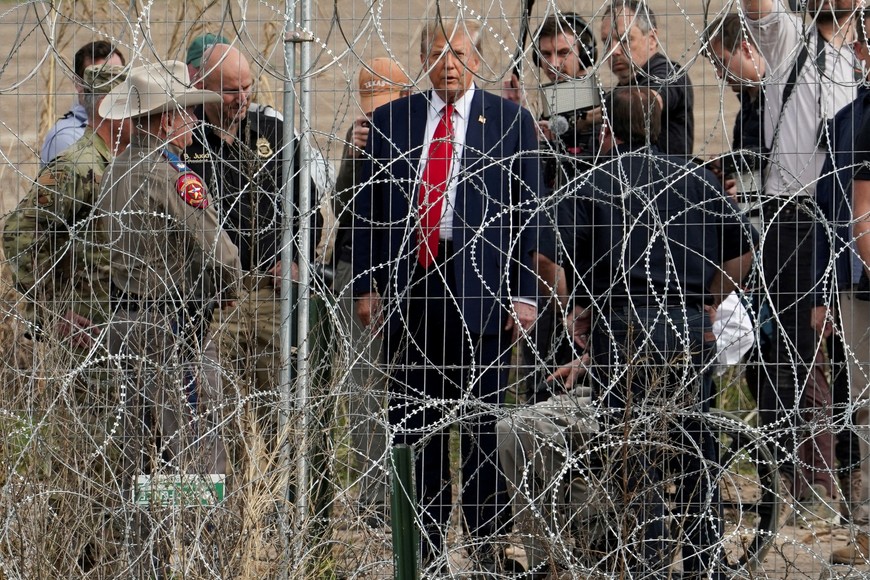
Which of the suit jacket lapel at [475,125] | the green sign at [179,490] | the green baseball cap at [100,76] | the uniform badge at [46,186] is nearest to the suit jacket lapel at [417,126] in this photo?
the suit jacket lapel at [475,125]

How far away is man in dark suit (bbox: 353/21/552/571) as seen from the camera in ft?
16.9

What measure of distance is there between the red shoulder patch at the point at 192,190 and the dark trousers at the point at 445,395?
0.88m

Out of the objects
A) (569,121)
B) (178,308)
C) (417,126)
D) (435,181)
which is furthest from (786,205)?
(178,308)

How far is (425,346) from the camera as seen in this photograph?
5043 millimetres

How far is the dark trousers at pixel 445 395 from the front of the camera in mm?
5062

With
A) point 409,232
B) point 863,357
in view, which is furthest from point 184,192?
point 863,357

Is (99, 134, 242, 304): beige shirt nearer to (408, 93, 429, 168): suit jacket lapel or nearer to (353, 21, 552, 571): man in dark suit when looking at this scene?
(353, 21, 552, 571): man in dark suit

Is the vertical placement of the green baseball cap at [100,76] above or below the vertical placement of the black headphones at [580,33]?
below

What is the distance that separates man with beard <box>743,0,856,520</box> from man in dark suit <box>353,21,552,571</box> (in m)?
0.93

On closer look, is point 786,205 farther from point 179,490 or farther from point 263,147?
point 179,490

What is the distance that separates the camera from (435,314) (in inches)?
211

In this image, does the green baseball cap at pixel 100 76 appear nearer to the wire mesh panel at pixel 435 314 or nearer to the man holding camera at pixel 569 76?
the wire mesh panel at pixel 435 314

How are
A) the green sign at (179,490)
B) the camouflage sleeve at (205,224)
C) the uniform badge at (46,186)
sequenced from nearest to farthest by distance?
the green sign at (179,490) < the camouflage sleeve at (205,224) < the uniform badge at (46,186)

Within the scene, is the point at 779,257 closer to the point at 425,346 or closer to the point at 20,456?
the point at 425,346
